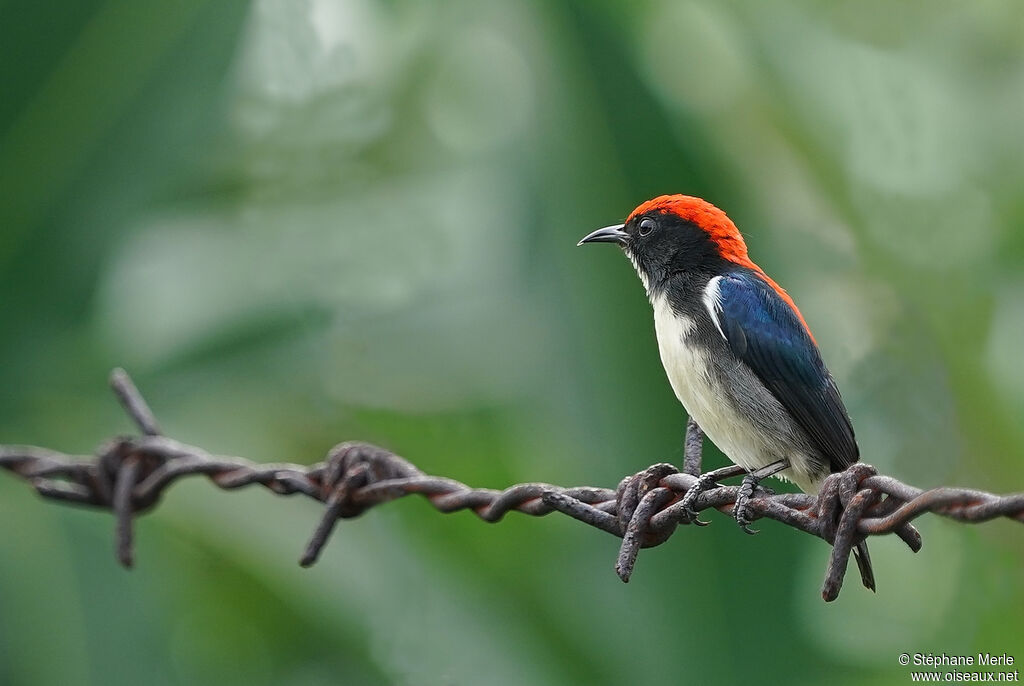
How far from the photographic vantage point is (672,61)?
5.84m

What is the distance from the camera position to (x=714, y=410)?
3.70 meters

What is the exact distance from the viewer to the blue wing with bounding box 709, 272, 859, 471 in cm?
361

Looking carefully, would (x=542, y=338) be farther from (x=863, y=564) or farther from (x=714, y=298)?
(x=863, y=564)

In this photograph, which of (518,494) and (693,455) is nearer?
(518,494)

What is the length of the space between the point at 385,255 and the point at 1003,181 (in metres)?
3.96

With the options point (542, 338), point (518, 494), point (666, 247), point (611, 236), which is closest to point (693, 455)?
point (518, 494)

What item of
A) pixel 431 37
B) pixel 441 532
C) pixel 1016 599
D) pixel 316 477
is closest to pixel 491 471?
pixel 441 532

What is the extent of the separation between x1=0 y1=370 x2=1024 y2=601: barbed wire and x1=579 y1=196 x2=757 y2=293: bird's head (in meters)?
1.06

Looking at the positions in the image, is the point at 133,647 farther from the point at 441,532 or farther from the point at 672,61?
the point at 672,61

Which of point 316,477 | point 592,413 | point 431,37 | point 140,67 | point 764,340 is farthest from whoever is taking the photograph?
point 431,37

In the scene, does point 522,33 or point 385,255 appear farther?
point 385,255

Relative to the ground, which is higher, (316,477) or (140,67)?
(140,67)

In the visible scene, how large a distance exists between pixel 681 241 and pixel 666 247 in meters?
0.05

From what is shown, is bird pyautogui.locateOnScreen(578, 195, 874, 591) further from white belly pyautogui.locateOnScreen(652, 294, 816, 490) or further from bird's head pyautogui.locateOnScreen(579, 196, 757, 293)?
bird's head pyautogui.locateOnScreen(579, 196, 757, 293)
